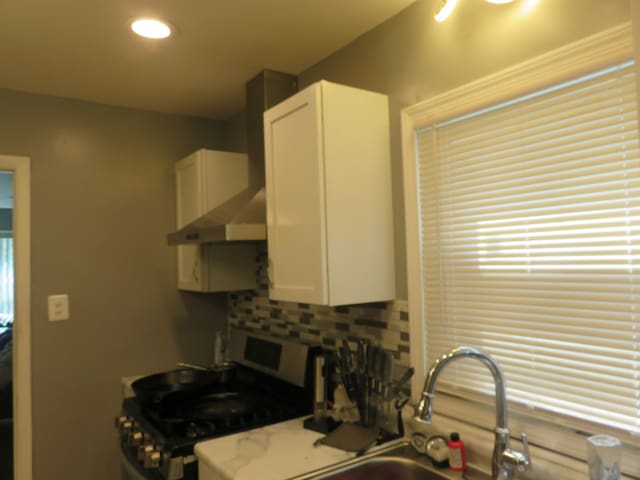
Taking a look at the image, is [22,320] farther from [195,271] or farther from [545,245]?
[545,245]

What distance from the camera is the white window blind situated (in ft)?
3.67

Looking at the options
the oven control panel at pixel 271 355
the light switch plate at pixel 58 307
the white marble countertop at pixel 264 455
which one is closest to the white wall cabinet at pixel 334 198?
the oven control panel at pixel 271 355

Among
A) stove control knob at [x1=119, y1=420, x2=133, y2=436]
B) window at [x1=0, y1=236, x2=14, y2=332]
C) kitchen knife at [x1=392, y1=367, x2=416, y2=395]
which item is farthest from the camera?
window at [x1=0, y1=236, x2=14, y2=332]

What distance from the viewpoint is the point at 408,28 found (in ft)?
5.57

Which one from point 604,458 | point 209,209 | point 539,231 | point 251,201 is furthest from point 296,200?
point 604,458

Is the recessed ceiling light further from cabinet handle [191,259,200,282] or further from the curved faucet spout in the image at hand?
the curved faucet spout

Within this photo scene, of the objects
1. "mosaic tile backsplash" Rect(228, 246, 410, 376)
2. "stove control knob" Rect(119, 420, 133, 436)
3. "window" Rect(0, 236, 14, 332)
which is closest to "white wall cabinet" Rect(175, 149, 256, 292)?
"mosaic tile backsplash" Rect(228, 246, 410, 376)

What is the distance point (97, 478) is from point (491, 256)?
2310 mm

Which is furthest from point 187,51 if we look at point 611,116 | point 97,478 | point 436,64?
point 97,478

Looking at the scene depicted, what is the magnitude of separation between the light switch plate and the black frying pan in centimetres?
57

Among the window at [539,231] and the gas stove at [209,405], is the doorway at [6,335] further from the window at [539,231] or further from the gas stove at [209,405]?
the window at [539,231]

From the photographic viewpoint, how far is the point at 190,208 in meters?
2.60

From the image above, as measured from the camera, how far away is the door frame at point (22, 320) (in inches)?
90.7

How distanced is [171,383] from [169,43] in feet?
5.09
